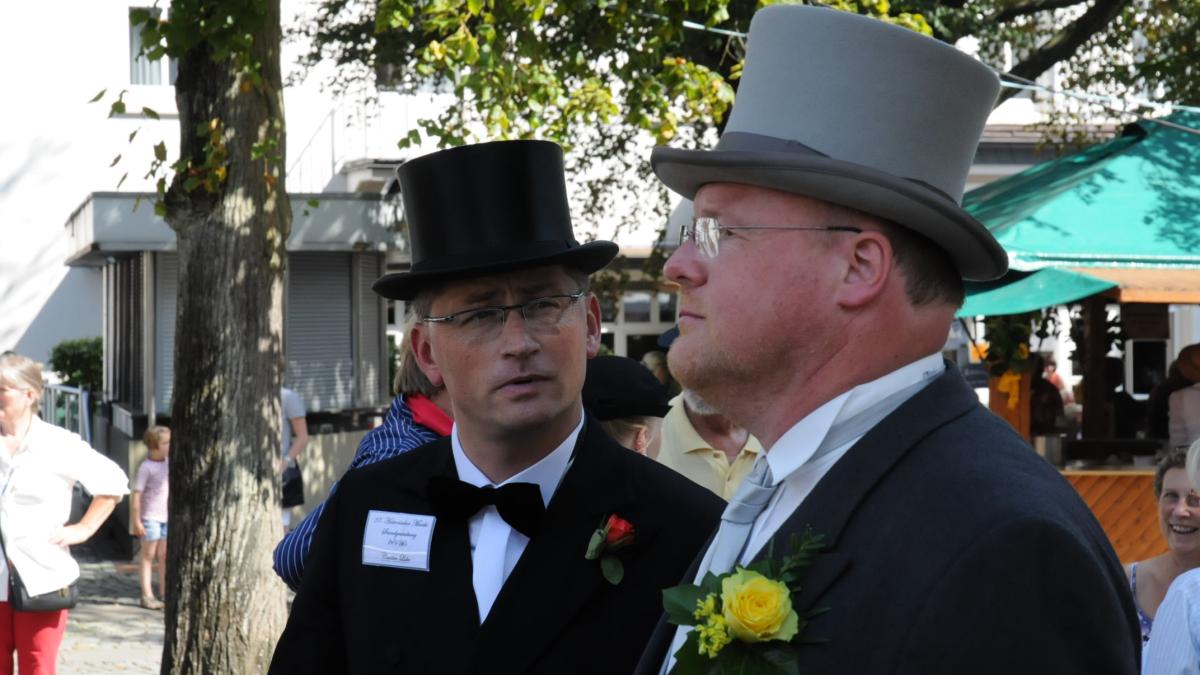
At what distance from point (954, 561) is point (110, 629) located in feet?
32.1

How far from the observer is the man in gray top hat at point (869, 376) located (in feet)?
5.56

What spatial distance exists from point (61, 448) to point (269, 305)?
1.36m

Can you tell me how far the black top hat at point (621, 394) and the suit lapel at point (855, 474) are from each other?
9.11 feet

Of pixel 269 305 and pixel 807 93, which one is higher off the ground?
pixel 807 93

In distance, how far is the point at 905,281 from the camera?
6.81 ft

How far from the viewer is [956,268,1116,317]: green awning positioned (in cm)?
869

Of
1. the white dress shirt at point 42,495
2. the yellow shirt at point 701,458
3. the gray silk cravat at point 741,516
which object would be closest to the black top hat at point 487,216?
the gray silk cravat at point 741,516

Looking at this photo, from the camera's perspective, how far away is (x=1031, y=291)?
8.95 meters

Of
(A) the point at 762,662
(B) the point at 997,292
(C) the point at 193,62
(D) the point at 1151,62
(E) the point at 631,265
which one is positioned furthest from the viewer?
(E) the point at 631,265

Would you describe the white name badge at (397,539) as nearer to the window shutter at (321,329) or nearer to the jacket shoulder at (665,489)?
the jacket shoulder at (665,489)

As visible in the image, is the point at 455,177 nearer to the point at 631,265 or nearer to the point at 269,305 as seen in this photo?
the point at 269,305

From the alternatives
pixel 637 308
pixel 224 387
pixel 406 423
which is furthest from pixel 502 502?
pixel 637 308

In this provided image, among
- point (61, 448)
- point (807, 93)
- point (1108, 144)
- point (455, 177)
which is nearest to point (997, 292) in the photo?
point (1108, 144)

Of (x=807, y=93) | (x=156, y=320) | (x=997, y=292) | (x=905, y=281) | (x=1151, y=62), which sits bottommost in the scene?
(x=156, y=320)
